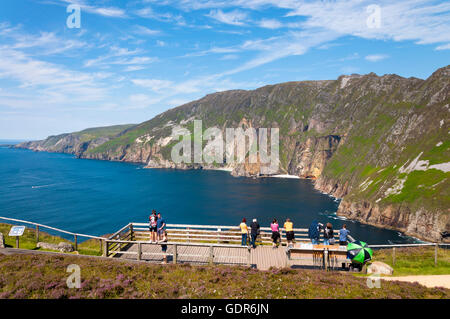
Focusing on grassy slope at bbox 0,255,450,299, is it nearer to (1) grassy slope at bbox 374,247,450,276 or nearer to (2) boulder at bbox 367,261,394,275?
(2) boulder at bbox 367,261,394,275

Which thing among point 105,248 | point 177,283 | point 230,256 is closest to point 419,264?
point 230,256

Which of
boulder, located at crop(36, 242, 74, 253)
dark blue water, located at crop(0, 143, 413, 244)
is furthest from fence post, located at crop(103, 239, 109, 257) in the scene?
dark blue water, located at crop(0, 143, 413, 244)

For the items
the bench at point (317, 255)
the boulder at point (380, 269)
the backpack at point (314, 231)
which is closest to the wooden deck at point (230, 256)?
the bench at point (317, 255)

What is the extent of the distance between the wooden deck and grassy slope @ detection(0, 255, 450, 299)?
8.29 ft

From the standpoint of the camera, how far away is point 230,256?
20.4 m

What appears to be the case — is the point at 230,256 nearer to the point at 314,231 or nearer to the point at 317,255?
the point at 317,255

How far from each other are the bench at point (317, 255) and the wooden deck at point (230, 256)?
0.25 meters

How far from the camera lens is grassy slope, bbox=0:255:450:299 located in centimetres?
1250

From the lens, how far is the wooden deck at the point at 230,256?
63.1 ft

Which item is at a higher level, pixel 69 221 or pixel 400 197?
pixel 400 197

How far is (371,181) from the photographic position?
134 m
